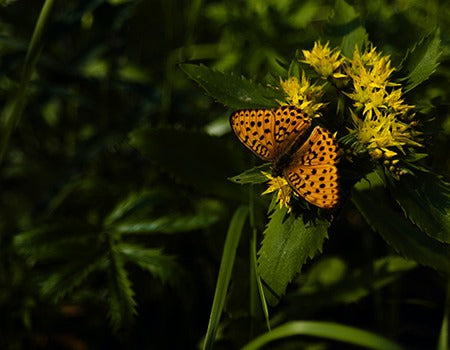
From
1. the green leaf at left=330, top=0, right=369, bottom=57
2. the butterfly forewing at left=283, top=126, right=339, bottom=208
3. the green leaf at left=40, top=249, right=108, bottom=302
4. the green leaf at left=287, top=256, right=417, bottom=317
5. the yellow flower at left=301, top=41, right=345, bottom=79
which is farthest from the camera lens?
the green leaf at left=287, top=256, right=417, bottom=317

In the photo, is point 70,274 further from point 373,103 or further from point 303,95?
point 373,103

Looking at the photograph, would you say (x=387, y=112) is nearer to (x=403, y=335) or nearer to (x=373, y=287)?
(x=373, y=287)

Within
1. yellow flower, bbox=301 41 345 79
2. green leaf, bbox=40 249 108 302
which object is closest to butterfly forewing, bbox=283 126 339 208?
yellow flower, bbox=301 41 345 79

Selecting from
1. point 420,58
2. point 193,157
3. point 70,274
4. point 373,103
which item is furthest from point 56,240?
point 420,58

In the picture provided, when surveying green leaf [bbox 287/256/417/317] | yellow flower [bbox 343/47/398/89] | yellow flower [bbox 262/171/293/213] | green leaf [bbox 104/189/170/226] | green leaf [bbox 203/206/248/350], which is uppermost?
yellow flower [bbox 343/47/398/89]

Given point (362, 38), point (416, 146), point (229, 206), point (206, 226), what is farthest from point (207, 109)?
point (416, 146)

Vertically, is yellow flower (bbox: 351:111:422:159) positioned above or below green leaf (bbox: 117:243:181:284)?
above

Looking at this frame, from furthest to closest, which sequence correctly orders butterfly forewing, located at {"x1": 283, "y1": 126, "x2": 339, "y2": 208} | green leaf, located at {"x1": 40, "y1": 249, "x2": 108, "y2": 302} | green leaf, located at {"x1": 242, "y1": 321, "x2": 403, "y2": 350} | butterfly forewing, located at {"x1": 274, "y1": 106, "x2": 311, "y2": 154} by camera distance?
1. green leaf, located at {"x1": 40, "y1": 249, "x2": 108, "y2": 302}
2. butterfly forewing, located at {"x1": 274, "y1": 106, "x2": 311, "y2": 154}
3. butterfly forewing, located at {"x1": 283, "y1": 126, "x2": 339, "y2": 208}
4. green leaf, located at {"x1": 242, "y1": 321, "x2": 403, "y2": 350}

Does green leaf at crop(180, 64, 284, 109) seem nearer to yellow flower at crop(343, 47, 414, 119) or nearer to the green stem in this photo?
yellow flower at crop(343, 47, 414, 119)
